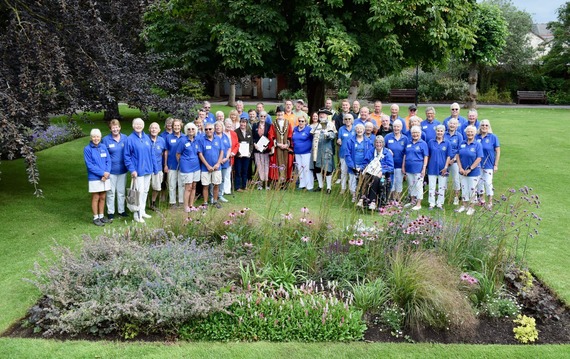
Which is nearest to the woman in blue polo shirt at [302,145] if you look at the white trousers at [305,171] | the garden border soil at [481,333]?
the white trousers at [305,171]

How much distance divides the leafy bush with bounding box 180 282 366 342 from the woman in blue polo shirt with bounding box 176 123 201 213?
4477mm

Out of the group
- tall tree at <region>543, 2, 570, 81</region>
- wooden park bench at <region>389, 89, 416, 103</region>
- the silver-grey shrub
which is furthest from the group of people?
tall tree at <region>543, 2, 570, 81</region>

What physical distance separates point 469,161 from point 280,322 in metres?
5.79

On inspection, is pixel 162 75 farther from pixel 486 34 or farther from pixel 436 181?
pixel 486 34

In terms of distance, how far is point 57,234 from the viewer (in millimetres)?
8984

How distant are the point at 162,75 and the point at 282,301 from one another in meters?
6.69

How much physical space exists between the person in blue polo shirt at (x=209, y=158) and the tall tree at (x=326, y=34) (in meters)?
3.16

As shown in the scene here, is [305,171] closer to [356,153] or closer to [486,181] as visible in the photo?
[356,153]

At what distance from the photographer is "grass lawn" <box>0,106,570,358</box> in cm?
546

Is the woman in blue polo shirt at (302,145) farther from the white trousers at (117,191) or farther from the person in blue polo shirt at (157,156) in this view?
the white trousers at (117,191)

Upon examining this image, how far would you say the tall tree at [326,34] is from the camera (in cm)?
1284

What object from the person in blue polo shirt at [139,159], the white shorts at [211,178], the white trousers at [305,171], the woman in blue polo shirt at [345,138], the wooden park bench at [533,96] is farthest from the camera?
the wooden park bench at [533,96]

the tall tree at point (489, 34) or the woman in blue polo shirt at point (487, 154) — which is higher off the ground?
the tall tree at point (489, 34)

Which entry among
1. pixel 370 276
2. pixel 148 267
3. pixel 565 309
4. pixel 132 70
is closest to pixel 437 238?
pixel 370 276
